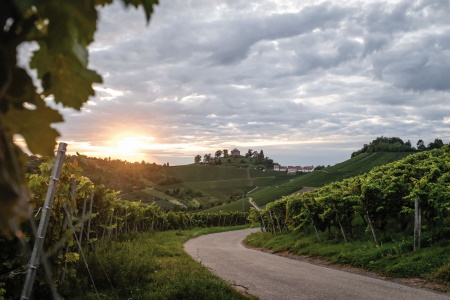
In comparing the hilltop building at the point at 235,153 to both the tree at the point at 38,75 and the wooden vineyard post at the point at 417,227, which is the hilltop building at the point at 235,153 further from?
the tree at the point at 38,75

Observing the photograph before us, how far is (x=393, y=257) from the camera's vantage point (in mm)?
11117

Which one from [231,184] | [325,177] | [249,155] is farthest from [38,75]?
[249,155]

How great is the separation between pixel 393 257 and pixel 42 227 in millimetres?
10718

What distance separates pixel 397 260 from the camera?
10.8 m

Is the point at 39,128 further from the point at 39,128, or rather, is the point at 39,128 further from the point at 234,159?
the point at 234,159

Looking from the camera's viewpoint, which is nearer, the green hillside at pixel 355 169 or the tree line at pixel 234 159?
the green hillside at pixel 355 169

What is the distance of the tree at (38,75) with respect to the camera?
1.81 ft

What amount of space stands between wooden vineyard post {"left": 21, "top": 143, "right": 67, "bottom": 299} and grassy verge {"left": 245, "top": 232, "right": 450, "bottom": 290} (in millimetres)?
9174

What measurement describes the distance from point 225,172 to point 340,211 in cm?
12217

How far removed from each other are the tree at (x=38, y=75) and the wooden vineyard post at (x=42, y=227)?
359cm

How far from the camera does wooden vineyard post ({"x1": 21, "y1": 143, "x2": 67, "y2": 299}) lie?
3.91 meters

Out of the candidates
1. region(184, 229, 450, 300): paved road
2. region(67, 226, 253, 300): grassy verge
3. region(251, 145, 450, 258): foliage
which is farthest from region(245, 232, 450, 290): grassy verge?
region(67, 226, 253, 300): grassy verge

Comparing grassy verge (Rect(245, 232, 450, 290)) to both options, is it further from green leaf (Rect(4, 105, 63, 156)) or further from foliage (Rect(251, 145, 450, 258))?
green leaf (Rect(4, 105, 63, 156))

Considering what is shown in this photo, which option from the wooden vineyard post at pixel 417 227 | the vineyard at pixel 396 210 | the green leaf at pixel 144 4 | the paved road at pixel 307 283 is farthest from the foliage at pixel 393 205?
the green leaf at pixel 144 4
